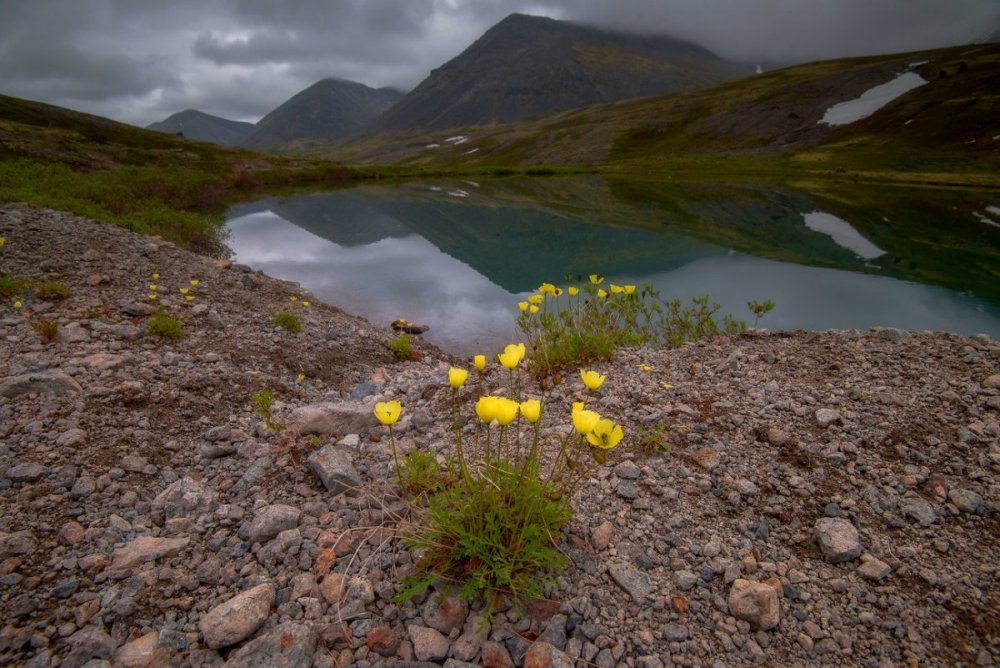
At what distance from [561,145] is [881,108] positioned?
56.7 metres

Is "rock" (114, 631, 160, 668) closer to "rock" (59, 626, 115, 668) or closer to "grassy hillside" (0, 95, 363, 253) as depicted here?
"rock" (59, 626, 115, 668)

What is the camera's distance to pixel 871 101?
84875 mm

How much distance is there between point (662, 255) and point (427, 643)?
19650mm

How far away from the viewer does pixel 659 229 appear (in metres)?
26.4

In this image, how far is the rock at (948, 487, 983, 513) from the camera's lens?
3391 mm

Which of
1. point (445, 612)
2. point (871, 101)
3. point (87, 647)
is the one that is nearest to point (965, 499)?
point (445, 612)

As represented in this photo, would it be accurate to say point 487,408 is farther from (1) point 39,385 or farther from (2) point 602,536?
(1) point 39,385

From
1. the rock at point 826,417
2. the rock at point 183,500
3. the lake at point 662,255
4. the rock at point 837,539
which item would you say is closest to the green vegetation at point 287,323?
the lake at point 662,255

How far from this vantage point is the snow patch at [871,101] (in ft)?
267

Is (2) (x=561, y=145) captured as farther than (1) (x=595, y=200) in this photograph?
Yes

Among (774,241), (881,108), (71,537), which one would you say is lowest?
(774,241)

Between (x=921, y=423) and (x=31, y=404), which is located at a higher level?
(x=31, y=404)

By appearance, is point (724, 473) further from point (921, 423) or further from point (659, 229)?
point (659, 229)

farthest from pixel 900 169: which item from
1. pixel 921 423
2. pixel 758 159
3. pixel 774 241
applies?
pixel 921 423
